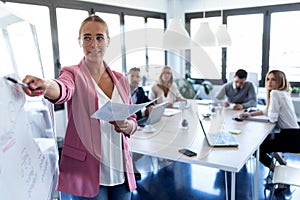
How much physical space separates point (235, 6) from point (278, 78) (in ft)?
9.41

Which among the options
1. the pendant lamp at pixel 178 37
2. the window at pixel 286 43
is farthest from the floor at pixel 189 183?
the window at pixel 286 43

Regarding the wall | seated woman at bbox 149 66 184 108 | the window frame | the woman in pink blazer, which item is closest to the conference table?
seated woman at bbox 149 66 184 108

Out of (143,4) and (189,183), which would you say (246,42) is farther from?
(189,183)

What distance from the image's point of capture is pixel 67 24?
3982 millimetres

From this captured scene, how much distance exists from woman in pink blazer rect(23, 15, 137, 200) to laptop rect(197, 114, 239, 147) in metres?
1.07

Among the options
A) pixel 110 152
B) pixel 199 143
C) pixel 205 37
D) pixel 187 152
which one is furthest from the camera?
pixel 205 37

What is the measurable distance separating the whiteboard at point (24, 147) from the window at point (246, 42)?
4787 millimetres

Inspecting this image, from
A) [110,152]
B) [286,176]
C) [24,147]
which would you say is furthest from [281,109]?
[24,147]

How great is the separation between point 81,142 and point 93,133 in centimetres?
5

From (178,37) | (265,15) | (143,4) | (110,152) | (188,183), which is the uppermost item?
(143,4)

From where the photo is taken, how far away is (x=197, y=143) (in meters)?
2.10

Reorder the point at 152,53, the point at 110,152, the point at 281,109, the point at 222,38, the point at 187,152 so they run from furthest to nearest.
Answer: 1. the point at 222,38
2. the point at 281,109
3. the point at 187,152
4. the point at 152,53
5. the point at 110,152

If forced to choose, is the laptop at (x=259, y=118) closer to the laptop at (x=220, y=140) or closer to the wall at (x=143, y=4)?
the laptop at (x=220, y=140)

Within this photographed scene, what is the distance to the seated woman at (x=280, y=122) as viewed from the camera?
2.42 m
